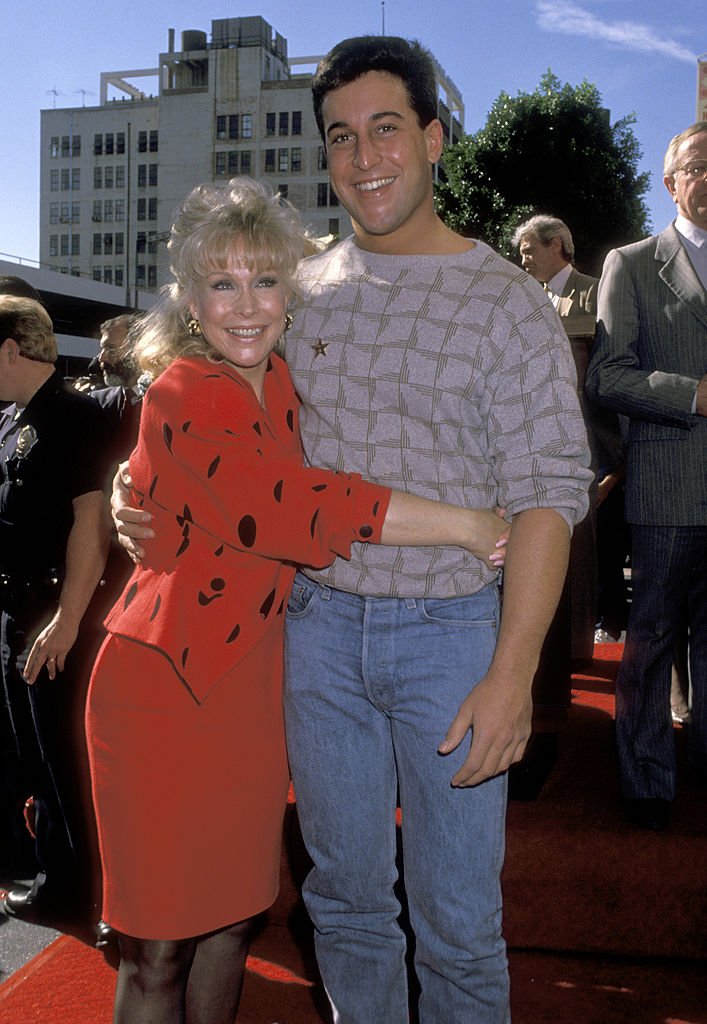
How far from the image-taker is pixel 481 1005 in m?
1.82

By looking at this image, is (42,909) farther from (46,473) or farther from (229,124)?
(229,124)

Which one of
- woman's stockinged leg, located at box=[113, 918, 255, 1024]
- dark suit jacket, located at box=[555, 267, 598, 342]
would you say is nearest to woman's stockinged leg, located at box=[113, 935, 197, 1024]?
woman's stockinged leg, located at box=[113, 918, 255, 1024]

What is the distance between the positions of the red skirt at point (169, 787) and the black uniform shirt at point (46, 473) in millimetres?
1369

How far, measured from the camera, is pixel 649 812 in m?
3.08

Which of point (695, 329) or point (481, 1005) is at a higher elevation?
point (695, 329)

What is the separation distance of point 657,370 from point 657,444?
23cm

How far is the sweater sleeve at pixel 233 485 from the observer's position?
1.79 metres

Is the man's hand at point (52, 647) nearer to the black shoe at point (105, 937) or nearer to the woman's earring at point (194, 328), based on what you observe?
the black shoe at point (105, 937)

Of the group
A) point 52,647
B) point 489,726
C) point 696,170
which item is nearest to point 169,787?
point 489,726

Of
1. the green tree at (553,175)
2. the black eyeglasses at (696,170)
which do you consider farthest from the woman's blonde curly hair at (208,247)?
the green tree at (553,175)

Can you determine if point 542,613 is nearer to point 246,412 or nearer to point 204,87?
point 246,412

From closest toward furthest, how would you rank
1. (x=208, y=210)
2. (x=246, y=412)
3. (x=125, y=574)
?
(x=246, y=412), (x=208, y=210), (x=125, y=574)

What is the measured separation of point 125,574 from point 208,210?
2.12 meters

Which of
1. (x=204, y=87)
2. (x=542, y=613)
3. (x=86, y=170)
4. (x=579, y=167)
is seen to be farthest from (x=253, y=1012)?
(x=86, y=170)
